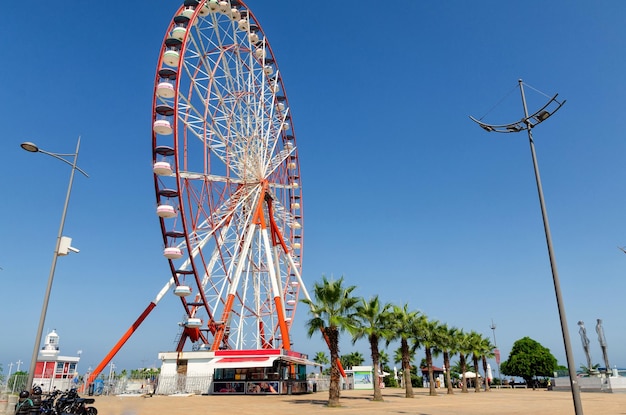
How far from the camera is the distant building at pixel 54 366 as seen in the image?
144 feet

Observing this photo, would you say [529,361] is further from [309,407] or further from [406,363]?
[309,407]

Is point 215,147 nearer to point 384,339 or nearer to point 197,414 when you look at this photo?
point 384,339

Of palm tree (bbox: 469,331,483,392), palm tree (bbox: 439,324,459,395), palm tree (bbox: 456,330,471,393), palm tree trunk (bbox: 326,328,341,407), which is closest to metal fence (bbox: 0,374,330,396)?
palm tree trunk (bbox: 326,328,341,407)

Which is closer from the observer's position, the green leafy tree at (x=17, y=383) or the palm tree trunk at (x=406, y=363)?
the green leafy tree at (x=17, y=383)

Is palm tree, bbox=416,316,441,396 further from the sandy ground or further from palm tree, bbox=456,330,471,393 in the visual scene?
the sandy ground

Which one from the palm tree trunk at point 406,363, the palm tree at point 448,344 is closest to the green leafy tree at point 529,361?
the palm tree at point 448,344

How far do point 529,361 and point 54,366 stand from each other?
71.2 meters

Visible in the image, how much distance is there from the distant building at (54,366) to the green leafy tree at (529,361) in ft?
225

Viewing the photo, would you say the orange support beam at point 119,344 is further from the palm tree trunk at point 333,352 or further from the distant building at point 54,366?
the palm tree trunk at point 333,352

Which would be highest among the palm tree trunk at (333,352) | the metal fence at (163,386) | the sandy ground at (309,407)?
the palm tree trunk at (333,352)

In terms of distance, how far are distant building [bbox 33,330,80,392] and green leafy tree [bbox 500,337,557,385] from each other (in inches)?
2705

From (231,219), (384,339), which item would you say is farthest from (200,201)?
(384,339)

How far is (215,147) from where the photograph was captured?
122ft

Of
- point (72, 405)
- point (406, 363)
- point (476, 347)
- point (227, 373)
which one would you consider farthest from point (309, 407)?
point (476, 347)
